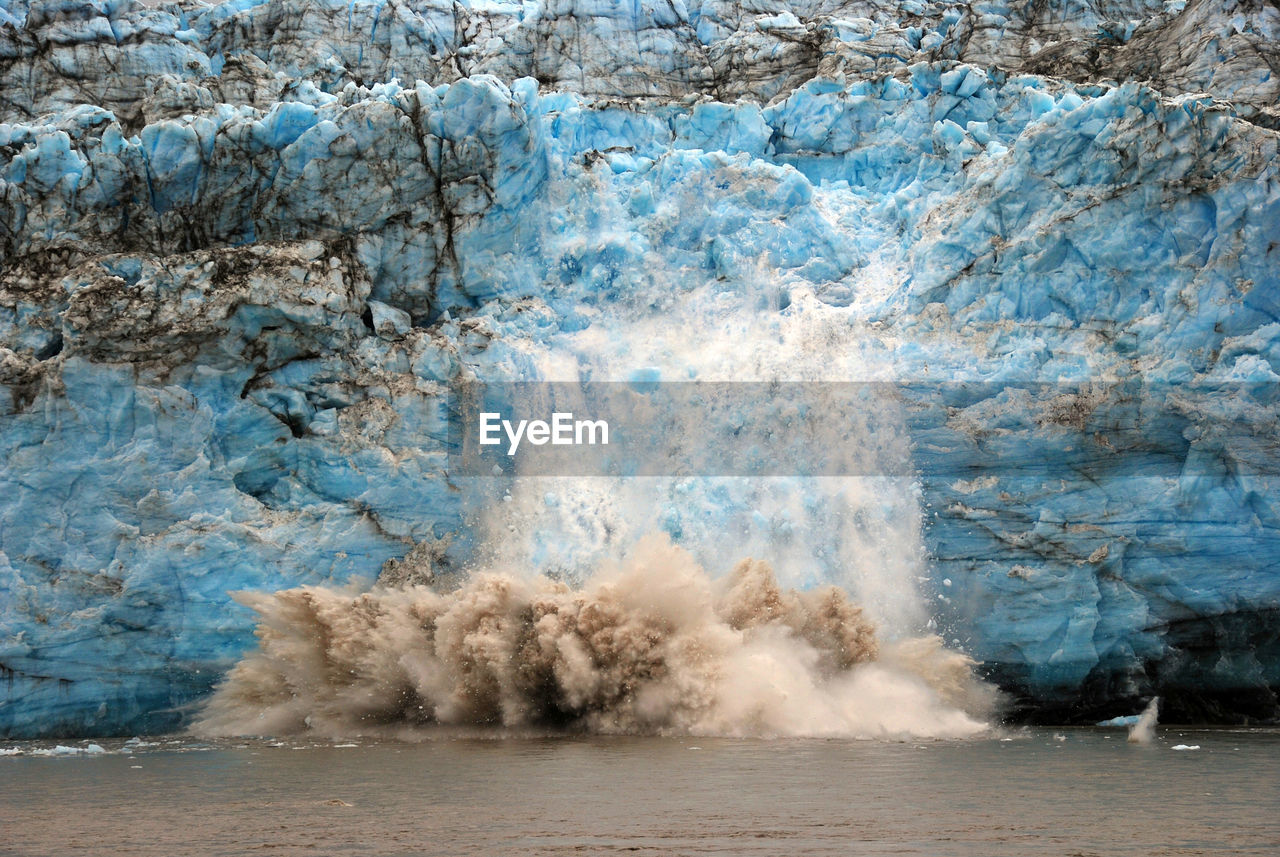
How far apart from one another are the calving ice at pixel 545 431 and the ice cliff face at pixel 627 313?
25.5 inches

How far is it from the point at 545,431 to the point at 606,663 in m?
4.16

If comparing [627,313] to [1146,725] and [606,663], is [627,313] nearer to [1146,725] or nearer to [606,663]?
[606,663]

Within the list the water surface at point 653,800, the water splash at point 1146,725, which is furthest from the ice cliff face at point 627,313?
the water surface at point 653,800

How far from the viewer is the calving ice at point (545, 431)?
52.9 ft

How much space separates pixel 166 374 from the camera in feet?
49.9

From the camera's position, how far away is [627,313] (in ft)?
56.6

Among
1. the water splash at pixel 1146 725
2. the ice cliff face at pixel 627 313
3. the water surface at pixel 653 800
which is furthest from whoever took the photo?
the ice cliff face at pixel 627 313

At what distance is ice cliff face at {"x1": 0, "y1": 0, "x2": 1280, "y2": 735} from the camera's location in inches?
573

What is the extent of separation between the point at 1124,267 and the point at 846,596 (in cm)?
587

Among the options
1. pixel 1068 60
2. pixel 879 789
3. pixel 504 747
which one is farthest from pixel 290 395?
pixel 1068 60

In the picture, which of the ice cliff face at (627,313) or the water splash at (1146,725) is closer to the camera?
the water splash at (1146,725)

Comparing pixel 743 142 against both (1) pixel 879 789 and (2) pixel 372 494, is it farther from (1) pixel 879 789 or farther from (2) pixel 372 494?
(1) pixel 879 789

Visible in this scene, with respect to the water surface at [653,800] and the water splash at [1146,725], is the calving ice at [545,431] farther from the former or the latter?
the water splash at [1146,725]

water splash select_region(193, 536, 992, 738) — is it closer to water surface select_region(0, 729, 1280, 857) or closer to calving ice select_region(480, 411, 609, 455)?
water surface select_region(0, 729, 1280, 857)
